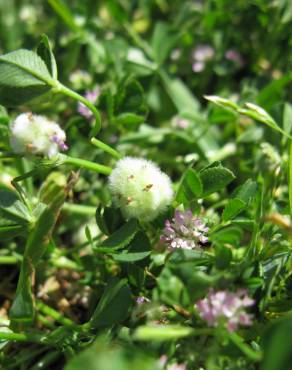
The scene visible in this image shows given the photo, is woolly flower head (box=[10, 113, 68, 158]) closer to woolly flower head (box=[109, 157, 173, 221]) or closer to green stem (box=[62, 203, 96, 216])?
woolly flower head (box=[109, 157, 173, 221])

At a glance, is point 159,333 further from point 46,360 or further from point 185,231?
point 46,360

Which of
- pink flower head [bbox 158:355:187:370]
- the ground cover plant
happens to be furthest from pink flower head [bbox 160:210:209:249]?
pink flower head [bbox 158:355:187:370]

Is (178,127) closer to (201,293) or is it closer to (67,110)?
(67,110)

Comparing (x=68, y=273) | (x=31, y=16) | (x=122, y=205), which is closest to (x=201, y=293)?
(x=122, y=205)

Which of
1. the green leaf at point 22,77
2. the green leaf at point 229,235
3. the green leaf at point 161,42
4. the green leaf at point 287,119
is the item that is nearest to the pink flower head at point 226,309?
the green leaf at point 229,235

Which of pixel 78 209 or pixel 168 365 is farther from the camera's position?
pixel 78 209

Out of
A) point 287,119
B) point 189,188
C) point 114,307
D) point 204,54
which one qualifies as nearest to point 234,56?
point 204,54
